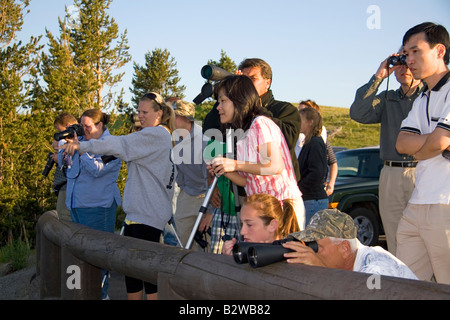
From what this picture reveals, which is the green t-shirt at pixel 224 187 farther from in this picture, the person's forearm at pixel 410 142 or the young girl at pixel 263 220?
the person's forearm at pixel 410 142

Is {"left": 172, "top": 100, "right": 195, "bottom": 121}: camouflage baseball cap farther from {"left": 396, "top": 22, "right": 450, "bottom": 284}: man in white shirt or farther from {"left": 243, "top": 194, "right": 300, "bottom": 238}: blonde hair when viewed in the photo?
{"left": 396, "top": 22, "right": 450, "bottom": 284}: man in white shirt

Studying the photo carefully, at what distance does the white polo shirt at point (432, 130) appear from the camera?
3.12 metres

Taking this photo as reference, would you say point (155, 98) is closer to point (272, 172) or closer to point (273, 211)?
point (272, 172)

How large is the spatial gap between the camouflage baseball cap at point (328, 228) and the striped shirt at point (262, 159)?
0.91 metres

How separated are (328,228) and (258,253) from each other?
53cm

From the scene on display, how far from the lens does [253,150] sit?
3506 millimetres

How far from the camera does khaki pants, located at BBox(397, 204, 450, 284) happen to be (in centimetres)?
310

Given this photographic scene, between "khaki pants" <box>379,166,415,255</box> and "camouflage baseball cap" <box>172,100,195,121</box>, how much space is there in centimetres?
242

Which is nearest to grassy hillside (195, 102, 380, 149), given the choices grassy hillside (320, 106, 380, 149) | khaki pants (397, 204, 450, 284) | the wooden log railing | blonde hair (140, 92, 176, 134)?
grassy hillside (320, 106, 380, 149)

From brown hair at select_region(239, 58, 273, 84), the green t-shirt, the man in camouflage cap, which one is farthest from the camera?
brown hair at select_region(239, 58, 273, 84)

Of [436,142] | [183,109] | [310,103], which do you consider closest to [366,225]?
[310,103]

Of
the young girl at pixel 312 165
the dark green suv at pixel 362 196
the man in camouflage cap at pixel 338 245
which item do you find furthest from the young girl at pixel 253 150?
the dark green suv at pixel 362 196
